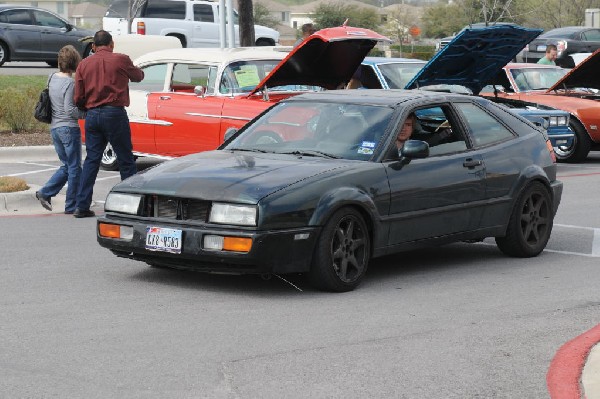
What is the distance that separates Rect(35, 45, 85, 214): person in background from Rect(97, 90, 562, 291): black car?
10.3ft

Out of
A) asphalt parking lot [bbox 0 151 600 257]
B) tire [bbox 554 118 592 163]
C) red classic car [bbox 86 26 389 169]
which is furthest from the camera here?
tire [bbox 554 118 592 163]

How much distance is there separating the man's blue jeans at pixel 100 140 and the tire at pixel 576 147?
8.83m

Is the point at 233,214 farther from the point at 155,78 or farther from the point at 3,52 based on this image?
the point at 3,52

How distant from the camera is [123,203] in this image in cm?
870

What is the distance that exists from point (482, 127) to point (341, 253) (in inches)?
90.0

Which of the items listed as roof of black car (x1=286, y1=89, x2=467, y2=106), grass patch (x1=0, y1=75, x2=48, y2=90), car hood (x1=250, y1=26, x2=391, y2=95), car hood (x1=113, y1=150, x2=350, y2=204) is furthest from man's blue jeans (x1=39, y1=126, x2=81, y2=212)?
grass patch (x1=0, y1=75, x2=48, y2=90)

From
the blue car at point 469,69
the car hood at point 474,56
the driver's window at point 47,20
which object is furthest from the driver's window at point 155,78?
the driver's window at point 47,20

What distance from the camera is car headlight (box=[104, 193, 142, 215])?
8602 mm

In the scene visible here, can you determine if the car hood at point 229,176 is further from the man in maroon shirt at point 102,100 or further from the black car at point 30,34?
the black car at point 30,34

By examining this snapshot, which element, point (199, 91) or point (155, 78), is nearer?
point (199, 91)

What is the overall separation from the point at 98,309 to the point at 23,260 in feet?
6.75

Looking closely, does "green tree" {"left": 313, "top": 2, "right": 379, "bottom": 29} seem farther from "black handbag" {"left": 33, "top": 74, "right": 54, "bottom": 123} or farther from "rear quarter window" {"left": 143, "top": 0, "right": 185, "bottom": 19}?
"black handbag" {"left": 33, "top": 74, "right": 54, "bottom": 123}

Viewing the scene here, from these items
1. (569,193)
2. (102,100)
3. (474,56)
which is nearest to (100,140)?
(102,100)

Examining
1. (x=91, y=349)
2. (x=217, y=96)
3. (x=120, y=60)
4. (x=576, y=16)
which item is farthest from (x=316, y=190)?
(x=576, y=16)
